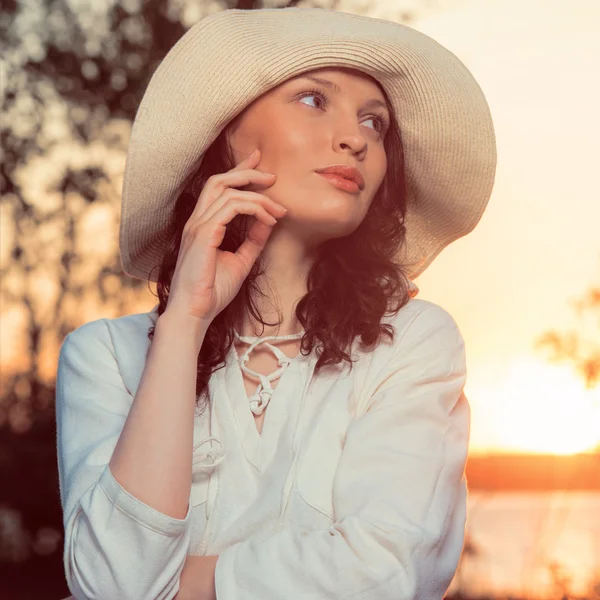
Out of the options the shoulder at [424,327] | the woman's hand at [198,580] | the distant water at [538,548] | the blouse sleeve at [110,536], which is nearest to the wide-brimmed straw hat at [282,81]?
the shoulder at [424,327]

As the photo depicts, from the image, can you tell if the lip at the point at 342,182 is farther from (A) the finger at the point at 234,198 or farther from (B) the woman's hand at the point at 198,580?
(B) the woman's hand at the point at 198,580

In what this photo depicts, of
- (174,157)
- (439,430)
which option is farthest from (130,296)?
(439,430)

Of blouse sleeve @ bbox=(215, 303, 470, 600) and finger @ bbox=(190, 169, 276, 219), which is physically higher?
finger @ bbox=(190, 169, 276, 219)

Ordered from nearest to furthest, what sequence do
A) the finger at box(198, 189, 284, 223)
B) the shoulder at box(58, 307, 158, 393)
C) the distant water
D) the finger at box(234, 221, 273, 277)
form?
the finger at box(198, 189, 284, 223), the finger at box(234, 221, 273, 277), the shoulder at box(58, 307, 158, 393), the distant water

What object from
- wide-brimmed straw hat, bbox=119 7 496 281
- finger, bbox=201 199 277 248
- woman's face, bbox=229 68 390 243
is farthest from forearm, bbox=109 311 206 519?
wide-brimmed straw hat, bbox=119 7 496 281

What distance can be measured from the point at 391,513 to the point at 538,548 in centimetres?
306

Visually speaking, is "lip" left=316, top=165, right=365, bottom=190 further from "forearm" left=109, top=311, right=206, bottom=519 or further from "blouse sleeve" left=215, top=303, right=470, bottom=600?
"forearm" left=109, top=311, right=206, bottom=519

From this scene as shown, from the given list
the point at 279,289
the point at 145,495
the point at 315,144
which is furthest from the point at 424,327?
the point at 145,495

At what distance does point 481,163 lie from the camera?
263cm

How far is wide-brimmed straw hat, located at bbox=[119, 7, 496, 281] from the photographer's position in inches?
92.3

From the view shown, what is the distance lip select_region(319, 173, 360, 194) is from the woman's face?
0.04 ft

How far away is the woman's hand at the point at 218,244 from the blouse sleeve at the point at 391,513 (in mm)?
427

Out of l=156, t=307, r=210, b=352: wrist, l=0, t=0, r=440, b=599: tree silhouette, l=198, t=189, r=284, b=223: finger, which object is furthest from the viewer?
l=0, t=0, r=440, b=599: tree silhouette

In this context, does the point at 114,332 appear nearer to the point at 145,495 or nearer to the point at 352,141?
the point at 145,495
